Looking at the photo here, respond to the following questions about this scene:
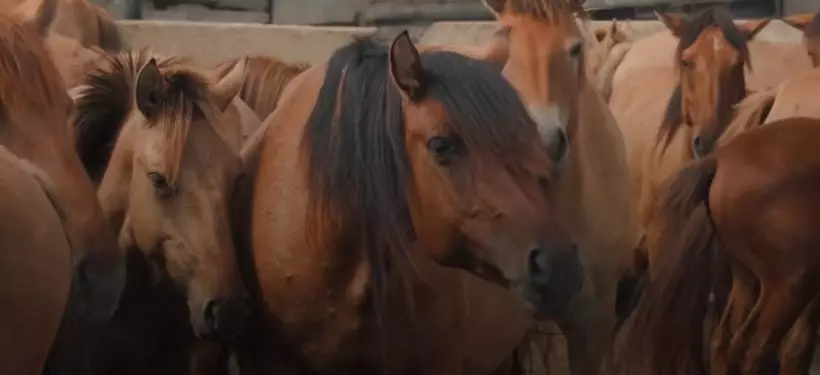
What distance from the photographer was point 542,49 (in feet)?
10.4

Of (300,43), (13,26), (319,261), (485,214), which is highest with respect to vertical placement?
(13,26)

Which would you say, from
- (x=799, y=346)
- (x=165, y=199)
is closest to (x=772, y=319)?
(x=799, y=346)

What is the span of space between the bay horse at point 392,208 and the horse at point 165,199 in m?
0.10

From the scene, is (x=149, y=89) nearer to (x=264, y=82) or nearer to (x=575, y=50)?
(x=264, y=82)

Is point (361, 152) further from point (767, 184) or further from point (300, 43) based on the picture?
point (300, 43)

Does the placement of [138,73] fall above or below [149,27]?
above

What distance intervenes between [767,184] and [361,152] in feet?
3.49

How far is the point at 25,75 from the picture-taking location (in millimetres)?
2225

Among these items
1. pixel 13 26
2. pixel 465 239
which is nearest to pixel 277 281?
pixel 465 239

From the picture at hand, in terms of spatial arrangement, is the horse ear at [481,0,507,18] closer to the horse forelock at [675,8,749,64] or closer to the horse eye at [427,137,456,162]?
the horse forelock at [675,8,749,64]

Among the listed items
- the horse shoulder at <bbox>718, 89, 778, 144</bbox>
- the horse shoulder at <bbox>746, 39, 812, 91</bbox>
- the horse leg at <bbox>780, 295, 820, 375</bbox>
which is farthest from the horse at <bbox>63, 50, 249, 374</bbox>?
the horse shoulder at <bbox>746, 39, 812, 91</bbox>

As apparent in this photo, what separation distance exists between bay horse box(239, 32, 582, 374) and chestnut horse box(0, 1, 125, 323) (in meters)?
0.34

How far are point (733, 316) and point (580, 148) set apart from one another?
57 centimetres

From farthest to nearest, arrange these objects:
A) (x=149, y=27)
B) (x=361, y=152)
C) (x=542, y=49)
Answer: (x=149, y=27), (x=542, y=49), (x=361, y=152)
